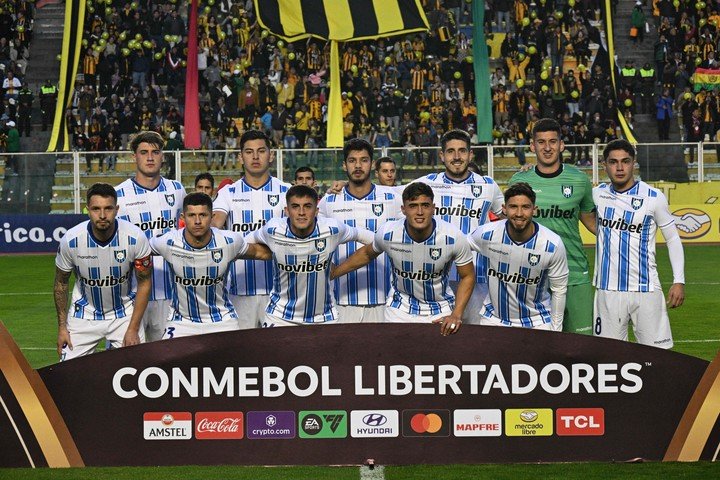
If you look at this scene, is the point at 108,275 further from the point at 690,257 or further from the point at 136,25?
the point at 136,25

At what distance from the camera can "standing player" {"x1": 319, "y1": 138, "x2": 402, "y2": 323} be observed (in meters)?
8.37

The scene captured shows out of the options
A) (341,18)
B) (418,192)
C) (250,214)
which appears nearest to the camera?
(418,192)

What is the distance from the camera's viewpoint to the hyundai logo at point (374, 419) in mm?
6426

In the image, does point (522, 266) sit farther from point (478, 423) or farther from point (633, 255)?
point (478, 423)

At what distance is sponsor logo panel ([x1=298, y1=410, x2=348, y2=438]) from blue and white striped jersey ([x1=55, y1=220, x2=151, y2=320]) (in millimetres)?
1928

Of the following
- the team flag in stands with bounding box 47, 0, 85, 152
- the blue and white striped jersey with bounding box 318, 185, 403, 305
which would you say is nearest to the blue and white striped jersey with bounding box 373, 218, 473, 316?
the blue and white striped jersey with bounding box 318, 185, 403, 305

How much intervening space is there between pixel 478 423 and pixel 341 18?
19.3 m

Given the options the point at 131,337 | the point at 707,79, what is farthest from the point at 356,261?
the point at 707,79

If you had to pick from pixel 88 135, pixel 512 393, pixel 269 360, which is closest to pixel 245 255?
pixel 269 360

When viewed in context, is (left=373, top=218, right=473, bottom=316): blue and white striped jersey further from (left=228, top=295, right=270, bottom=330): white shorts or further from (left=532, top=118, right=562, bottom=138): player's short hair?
(left=228, top=295, right=270, bottom=330): white shorts

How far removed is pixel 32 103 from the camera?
29938 mm

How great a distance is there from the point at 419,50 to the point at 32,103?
10.2 meters

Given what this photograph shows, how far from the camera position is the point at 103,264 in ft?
25.3

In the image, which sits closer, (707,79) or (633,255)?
(633,255)
